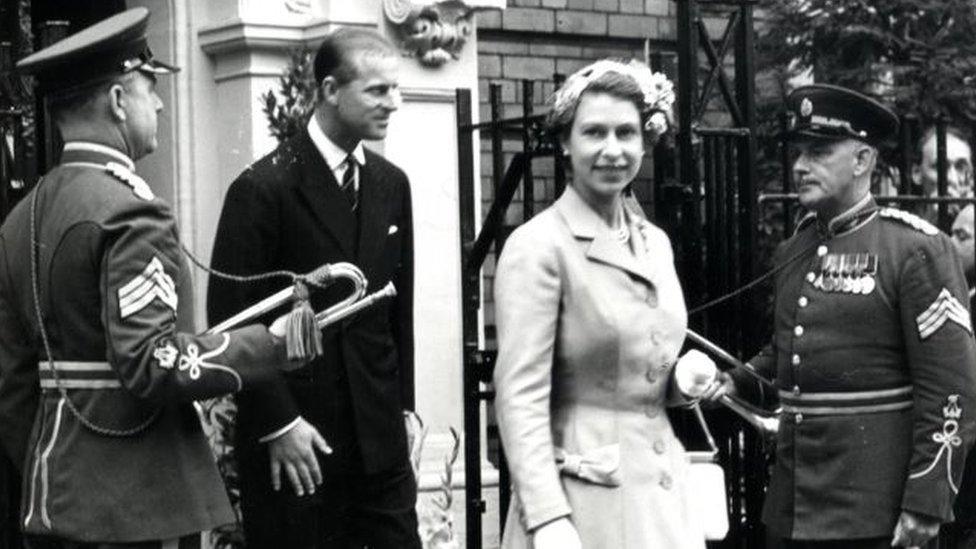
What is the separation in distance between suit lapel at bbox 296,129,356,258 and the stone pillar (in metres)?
2.27

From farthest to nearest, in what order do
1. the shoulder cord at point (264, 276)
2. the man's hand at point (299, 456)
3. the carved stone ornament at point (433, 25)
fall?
1. the carved stone ornament at point (433, 25)
2. the man's hand at point (299, 456)
3. the shoulder cord at point (264, 276)

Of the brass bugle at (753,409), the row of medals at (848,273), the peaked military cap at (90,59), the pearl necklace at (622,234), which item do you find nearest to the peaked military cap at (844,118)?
the row of medals at (848,273)

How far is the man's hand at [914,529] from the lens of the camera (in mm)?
7184

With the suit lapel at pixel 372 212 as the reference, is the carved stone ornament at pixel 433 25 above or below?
above

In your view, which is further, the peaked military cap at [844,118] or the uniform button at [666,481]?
the peaked military cap at [844,118]

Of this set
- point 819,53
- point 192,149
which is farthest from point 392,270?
point 819,53

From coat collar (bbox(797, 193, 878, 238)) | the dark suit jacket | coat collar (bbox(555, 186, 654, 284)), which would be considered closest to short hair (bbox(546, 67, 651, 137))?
coat collar (bbox(555, 186, 654, 284))

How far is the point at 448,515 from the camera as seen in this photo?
345 inches

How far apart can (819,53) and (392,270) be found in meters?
4.39

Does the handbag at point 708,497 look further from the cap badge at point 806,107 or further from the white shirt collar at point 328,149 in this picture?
the cap badge at point 806,107

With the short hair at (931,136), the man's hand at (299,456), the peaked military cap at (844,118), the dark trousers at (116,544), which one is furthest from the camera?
the short hair at (931,136)

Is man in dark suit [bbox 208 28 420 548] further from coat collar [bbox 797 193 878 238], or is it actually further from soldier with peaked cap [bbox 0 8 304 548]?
coat collar [bbox 797 193 878 238]

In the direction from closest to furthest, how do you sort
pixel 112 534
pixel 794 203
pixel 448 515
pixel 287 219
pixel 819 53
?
1. pixel 112 534
2. pixel 287 219
3. pixel 448 515
4. pixel 794 203
5. pixel 819 53

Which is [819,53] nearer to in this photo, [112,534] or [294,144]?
[294,144]
